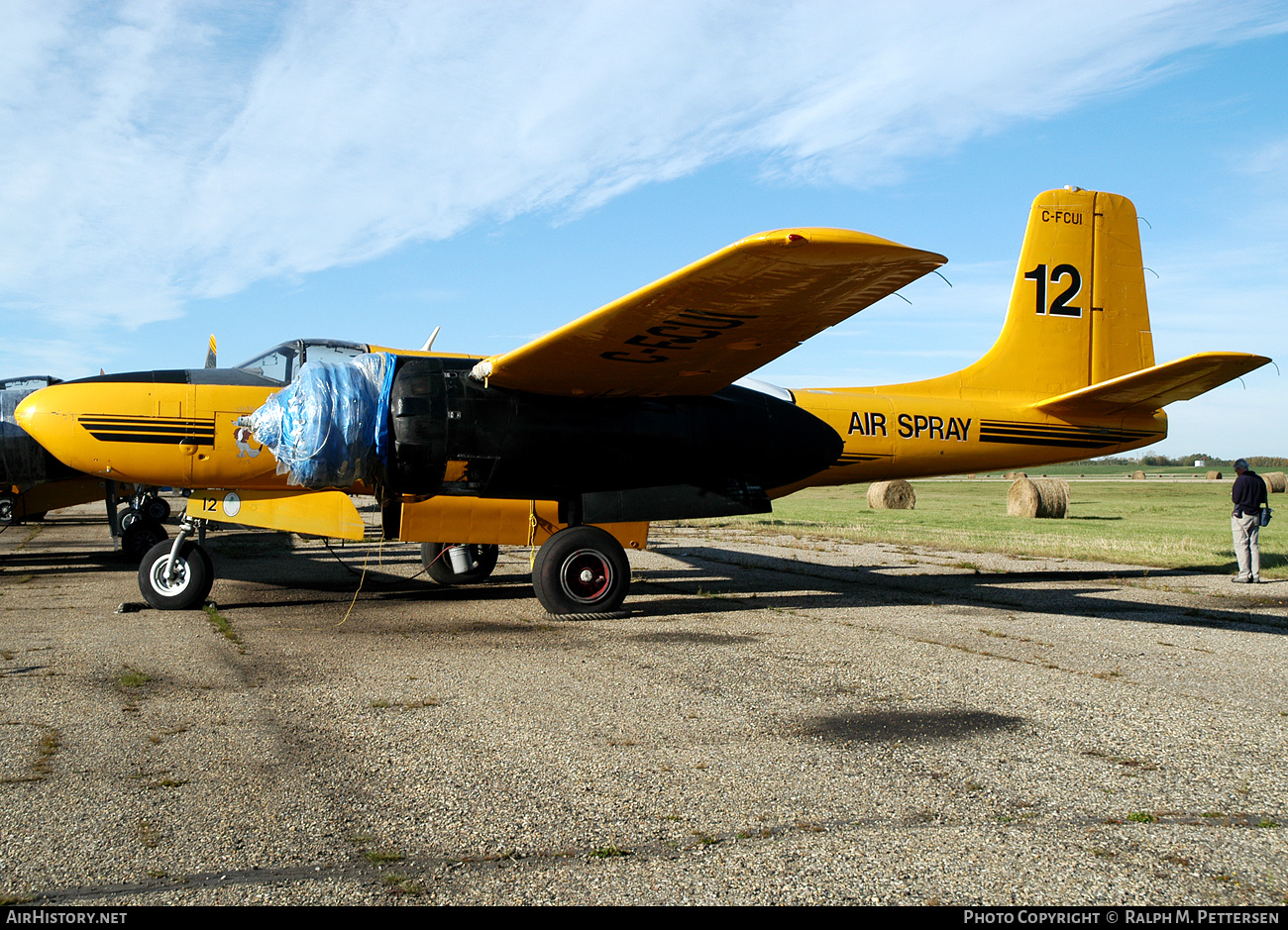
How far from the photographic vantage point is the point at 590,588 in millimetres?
8938

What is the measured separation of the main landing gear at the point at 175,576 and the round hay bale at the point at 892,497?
28.9 m

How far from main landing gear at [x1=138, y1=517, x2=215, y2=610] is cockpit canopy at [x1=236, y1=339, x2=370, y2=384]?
76.5 inches

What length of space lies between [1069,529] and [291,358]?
815 inches

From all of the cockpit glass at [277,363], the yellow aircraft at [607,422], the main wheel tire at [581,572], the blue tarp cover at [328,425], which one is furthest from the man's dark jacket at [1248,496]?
the cockpit glass at [277,363]

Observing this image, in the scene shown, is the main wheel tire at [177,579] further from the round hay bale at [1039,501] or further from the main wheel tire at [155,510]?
the round hay bale at [1039,501]

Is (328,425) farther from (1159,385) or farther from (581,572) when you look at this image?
A: (1159,385)

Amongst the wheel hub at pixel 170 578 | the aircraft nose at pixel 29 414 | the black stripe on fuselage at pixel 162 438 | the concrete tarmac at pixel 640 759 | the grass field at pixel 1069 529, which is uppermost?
the aircraft nose at pixel 29 414

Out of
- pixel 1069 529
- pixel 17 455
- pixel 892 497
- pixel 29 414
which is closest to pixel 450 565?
pixel 29 414

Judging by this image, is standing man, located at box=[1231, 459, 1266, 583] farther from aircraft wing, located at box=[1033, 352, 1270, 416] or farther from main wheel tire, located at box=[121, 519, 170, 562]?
main wheel tire, located at box=[121, 519, 170, 562]

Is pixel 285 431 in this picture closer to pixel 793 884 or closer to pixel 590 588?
pixel 590 588

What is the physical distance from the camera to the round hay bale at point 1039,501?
29.3 metres

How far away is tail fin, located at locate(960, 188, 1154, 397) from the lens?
11953 mm
